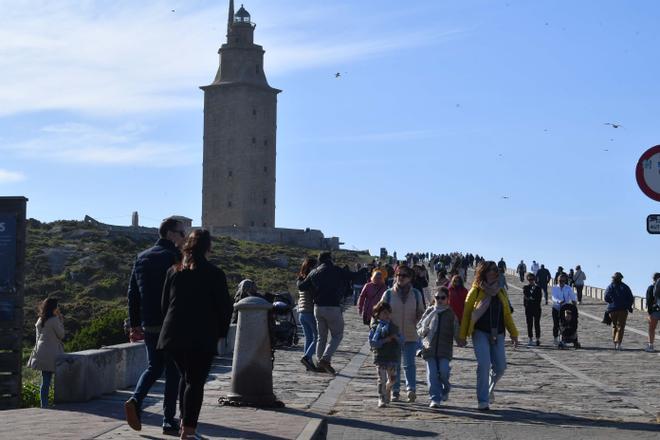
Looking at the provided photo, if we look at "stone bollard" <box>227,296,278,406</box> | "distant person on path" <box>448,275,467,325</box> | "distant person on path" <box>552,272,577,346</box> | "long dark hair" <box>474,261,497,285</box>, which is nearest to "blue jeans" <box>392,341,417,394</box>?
"long dark hair" <box>474,261,497,285</box>

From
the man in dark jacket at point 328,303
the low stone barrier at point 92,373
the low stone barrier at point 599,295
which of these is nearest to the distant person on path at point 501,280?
the man in dark jacket at point 328,303

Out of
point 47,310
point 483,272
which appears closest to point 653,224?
point 483,272

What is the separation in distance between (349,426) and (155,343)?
224 cm

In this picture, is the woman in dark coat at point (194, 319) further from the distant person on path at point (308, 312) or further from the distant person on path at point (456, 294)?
the distant person on path at point (456, 294)

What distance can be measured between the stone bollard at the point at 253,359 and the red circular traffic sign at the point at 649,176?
159 inches

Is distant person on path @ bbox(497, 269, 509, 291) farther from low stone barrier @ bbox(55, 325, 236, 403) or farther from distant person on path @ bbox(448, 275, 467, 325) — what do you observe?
low stone barrier @ bbox(55, 325, 236, 403)

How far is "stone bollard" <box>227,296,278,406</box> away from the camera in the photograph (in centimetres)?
1300

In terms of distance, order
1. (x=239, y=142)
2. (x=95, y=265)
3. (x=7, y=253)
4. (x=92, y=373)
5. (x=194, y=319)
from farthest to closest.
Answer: (x=239, y=142) < (x=95, y=265) < (x=7, y=253) < (x=92, y=373) < (x=194, y=319)

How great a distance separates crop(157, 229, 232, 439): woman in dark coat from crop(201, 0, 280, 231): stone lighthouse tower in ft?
322

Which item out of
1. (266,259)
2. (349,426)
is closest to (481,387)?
(349,426)

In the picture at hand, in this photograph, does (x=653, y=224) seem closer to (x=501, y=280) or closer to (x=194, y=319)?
(x=194, y=319)

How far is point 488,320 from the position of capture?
13844 mm

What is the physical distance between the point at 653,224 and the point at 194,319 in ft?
18.1

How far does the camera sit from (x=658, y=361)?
21500 mm
